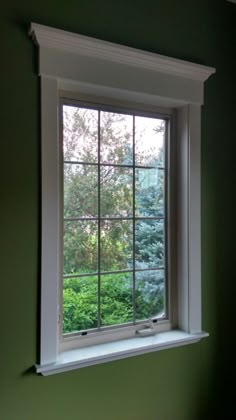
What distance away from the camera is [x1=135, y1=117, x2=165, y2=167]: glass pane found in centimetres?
202

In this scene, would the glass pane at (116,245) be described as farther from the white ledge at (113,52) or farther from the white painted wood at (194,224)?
the white ledge at (113,52)

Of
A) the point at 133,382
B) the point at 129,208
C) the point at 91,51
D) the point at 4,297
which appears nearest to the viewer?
the point at 4,297

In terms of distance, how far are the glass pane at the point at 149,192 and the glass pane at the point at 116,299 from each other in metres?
0.37

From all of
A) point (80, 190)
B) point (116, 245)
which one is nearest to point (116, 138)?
point (80, 190)

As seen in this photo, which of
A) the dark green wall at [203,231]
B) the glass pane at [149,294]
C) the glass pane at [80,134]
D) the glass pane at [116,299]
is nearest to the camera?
the dark green wall at [203,231]

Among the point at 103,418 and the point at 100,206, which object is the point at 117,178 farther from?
the point at 103,418

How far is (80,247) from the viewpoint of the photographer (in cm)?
184

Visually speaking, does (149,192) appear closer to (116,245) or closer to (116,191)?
(116,191)

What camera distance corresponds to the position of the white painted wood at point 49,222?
1612 millimetres

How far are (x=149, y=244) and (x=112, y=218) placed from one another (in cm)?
29

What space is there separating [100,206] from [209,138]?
790 millimetres

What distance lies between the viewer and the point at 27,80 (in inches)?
62.4

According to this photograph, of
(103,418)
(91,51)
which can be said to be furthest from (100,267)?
(91,51)

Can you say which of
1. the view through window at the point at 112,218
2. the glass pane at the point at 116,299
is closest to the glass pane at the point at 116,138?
the view through window at the point at 112,218
